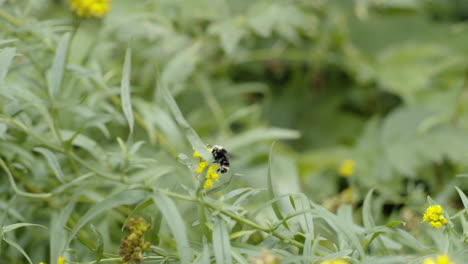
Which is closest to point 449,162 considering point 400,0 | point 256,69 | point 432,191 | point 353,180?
point 432,191

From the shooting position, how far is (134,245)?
0.67m

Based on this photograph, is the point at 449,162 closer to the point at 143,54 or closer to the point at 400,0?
the point at 400,0

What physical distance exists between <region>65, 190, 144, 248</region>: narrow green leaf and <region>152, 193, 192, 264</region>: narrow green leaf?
0.04 metres

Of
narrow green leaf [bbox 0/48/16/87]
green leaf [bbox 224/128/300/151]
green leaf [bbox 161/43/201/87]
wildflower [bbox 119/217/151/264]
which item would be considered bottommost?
wildflower [bbox 119/217/151/264]

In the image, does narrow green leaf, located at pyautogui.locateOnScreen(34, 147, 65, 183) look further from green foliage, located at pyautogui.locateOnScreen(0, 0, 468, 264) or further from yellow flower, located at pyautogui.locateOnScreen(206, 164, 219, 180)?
yellow flower, located at pyautogui.locateOnScreen(206, 164, 219, 180)

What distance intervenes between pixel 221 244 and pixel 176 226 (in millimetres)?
57

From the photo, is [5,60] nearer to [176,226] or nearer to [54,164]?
[54,164]

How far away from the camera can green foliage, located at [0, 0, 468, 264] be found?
30.7 inches

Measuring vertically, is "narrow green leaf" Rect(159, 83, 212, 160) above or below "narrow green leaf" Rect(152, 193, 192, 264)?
above

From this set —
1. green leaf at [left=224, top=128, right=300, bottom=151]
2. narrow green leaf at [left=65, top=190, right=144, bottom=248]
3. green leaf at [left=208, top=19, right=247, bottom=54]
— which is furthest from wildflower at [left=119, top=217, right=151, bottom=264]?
green leaf at [left=208, top=19, right=247, bottom=54]

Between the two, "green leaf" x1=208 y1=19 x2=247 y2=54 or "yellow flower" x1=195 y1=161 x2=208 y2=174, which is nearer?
"yellow flower" x1=195 y1=161 x2=208 y2=174

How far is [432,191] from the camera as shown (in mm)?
1825

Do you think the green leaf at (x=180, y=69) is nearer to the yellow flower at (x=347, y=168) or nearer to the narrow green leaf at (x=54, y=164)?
the yellow flower at (x=347, y=168)

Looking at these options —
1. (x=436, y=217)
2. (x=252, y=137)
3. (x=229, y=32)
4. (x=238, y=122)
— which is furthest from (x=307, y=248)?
(x=238, y=122)
